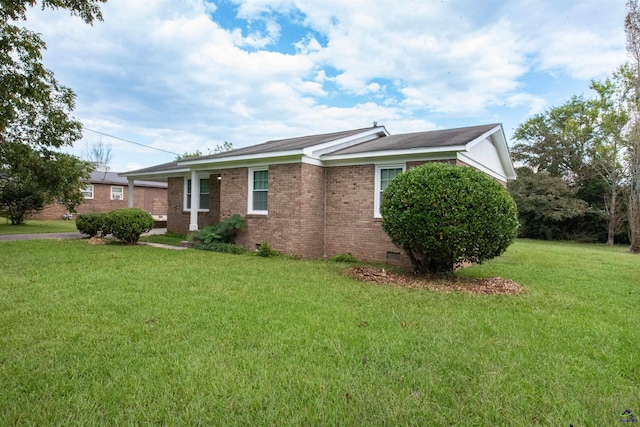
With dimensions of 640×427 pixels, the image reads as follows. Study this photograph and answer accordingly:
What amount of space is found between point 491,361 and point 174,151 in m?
41.9

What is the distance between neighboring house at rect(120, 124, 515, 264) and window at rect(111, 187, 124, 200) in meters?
22.1

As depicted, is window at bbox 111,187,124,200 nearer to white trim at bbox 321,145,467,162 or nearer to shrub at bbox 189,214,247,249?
shrub at bbox 189,214,247,249

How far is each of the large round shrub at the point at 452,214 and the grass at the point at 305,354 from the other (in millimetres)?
1014

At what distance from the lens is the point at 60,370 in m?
3.00

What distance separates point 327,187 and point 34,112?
36.9 ft

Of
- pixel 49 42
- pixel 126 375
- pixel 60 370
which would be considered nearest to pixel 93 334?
pixel 60 370

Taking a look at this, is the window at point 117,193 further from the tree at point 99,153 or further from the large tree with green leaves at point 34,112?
the tree at point 99,153

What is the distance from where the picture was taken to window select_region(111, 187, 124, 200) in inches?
1156

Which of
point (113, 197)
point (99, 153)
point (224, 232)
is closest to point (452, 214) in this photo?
point (224, 232)

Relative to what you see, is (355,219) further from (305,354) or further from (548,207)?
(548,207)

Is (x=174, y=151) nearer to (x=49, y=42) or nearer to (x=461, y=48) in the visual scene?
(x=49, y=42)

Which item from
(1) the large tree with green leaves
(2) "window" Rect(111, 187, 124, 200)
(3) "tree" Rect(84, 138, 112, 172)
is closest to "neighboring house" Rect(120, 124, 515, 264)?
(1) the large tree with green leaves

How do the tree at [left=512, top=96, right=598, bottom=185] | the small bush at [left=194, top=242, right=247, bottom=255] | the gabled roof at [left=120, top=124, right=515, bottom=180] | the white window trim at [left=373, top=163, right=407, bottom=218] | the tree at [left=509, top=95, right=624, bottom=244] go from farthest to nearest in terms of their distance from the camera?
the tree at [left=512, top=96, right=598, bottom=185] < the tree at [left=509, top=95, right=624, bottom=244] < the small bush at [left=194, top=242, right=247, bottom=255] < the white window trim at [left=373, top=163, right=407, bottom=218] < the gabled roof at [left=120, top=124, right=515, bottom=180]

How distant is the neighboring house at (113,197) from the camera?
27.3 metres
